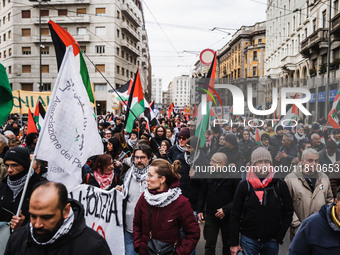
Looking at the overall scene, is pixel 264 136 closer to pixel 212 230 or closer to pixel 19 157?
pixel 212 230

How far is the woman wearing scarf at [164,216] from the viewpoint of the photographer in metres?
2.67

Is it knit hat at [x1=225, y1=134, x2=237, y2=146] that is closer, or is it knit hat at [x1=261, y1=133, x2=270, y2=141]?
knit hat at [x1=225, y1=134, x2=237, y2=146]

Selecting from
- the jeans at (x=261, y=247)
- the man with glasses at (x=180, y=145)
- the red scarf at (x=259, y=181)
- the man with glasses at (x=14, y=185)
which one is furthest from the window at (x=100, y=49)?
Result: the jeans at (x=261, y=247)

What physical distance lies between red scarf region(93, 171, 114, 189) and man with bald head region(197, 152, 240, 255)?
123cm

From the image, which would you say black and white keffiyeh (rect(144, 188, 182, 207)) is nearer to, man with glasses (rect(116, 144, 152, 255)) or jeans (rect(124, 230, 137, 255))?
man with glasses (rect(116, 144, 152, 255))

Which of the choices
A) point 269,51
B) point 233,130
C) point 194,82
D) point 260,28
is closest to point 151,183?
point 233,130

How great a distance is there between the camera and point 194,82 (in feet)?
13.9

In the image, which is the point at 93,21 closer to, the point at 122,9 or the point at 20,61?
the point at 122,9

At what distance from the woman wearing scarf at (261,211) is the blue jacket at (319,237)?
0.93 metres

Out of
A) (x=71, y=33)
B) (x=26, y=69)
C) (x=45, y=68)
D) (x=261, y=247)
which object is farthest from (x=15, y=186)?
(x=26, y=69)

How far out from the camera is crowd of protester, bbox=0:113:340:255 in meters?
1.81

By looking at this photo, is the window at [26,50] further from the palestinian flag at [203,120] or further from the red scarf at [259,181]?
the red scarf at [259,181]

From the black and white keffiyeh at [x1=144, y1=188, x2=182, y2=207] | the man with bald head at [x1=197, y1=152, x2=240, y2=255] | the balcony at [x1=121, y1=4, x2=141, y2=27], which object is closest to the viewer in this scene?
the black and white keffiyeh at [x1=144, y1=188, x2=182, y2=207]

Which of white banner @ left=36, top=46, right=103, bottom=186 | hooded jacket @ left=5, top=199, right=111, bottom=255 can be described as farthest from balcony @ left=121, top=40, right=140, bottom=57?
hooded jacket @ left=5, top=199, right=111, bottom=255
